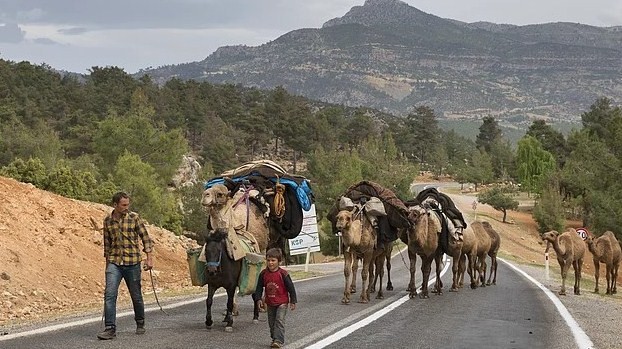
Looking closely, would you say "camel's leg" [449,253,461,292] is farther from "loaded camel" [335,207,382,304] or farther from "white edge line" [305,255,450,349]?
"loaded camel" [335,207,382,304]

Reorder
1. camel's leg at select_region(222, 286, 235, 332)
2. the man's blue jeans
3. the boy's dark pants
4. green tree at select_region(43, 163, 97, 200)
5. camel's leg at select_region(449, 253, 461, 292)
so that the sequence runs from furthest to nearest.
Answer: green tree at select_region(43, 163, 97, 200), camel's leg at select_region(449, 253, 461, 292), camel's leg at select_region(222, 286, 235, 332), the man's blue jeans, the boy's dark pants

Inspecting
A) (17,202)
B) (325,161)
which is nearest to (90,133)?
(325,161)

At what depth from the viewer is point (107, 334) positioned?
11383 mm

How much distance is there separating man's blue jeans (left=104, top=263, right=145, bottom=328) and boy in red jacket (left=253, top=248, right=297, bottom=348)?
186cm

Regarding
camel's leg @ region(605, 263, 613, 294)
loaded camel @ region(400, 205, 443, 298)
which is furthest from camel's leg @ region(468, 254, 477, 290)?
camel's leg @ region(605, 263, 613, 294)

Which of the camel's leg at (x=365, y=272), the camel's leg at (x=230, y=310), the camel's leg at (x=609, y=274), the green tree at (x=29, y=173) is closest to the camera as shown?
the camel's leg at (x=230, y=310)

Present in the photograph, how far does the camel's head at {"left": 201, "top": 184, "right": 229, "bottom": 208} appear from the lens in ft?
46.9

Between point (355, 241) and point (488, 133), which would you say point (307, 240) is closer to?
point (355, 241)

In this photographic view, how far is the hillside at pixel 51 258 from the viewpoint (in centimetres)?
1933

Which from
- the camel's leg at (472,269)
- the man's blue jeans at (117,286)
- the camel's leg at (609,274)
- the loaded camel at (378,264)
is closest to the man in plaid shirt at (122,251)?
the man's blue jeans at (117,286)

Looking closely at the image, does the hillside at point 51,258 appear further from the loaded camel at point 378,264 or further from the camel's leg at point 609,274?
the camel's leg at point 609,274

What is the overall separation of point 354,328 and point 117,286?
385 cm

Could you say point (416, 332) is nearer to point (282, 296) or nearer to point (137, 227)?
point (282, 296)

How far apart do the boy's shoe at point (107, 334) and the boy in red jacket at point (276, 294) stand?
2117 mm
